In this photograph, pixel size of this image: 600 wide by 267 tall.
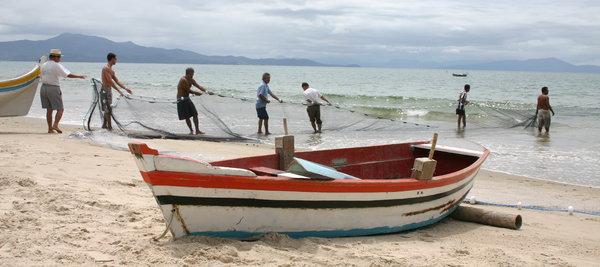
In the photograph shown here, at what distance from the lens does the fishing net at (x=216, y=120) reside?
12.7 m

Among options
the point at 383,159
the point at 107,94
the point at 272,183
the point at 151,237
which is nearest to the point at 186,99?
the point at 107,94

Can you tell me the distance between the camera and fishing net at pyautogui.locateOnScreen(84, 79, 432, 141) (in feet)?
41.8

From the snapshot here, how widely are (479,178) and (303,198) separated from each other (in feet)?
19.5

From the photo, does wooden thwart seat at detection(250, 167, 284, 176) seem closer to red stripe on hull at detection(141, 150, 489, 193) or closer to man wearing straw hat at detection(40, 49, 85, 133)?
red stripe on hull at detection(141, 150, 489, 193)

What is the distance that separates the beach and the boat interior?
0.85 meters

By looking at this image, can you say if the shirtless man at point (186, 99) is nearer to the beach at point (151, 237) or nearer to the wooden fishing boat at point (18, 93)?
the wooden fishing boat at point (18, 93)

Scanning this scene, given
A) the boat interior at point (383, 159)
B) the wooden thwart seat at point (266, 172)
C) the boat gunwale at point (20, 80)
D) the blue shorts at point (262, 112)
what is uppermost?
the boat gunwale at point (20, 80)

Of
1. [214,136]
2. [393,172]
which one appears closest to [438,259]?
[393,172]

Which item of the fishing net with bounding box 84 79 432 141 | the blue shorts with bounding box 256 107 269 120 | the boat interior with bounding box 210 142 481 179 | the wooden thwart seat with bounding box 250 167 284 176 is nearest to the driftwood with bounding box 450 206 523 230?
the boat interior with bounding box 210 142 481 179

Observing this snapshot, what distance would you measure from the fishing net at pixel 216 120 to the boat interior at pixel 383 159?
226 inches

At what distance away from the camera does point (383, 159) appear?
7586mm

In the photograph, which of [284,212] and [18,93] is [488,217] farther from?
[18,93]

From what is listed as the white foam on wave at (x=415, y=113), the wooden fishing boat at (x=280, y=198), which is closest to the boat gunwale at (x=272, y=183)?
the wooden fishing boat at (x=280, y=198)

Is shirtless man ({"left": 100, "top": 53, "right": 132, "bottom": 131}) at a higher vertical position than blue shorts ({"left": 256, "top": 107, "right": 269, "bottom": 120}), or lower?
higher
